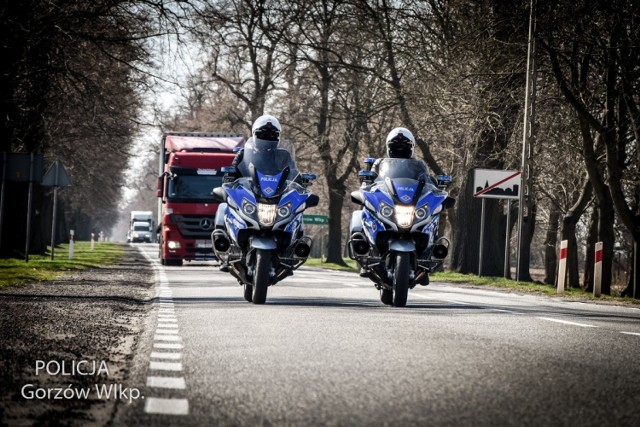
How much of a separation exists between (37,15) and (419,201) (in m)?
11.1

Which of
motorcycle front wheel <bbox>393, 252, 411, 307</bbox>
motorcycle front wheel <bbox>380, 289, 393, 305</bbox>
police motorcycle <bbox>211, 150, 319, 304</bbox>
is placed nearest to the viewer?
motorcycle front wheel <bbox>393, 252, 411, 307</bbox>

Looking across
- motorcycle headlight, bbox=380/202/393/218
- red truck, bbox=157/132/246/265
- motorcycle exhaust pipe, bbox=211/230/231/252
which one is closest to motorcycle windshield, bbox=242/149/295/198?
motorcycle exhaust pipe, bbox=211/230/231/252

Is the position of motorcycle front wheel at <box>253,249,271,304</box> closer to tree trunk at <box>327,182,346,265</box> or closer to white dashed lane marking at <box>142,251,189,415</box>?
white dashed lane marking at <box>142,251,189,415</box>

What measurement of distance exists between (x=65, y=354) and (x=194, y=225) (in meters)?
22.8

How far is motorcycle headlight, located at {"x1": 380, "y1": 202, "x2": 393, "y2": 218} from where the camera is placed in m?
14.4

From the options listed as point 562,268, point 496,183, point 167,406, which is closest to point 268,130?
point 167,406

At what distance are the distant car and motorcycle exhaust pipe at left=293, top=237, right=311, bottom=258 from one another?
84.2 m

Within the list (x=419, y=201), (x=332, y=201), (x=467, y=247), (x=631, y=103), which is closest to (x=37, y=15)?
(x=419, y=201)

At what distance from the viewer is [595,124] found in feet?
86.0

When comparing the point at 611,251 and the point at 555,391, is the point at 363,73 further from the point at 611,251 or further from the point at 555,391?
the point at 555,391

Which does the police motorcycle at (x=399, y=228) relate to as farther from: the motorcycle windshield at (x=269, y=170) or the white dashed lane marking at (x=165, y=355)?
the white dashed lane marking at (x=165, y=355)

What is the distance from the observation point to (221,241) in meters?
15.1

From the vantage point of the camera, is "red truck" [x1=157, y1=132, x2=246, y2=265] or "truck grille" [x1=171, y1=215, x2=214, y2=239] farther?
"truck grille" [x1=171, y1=215, x2=214, y2=239]

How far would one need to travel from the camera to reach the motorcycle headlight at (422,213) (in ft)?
47.3
